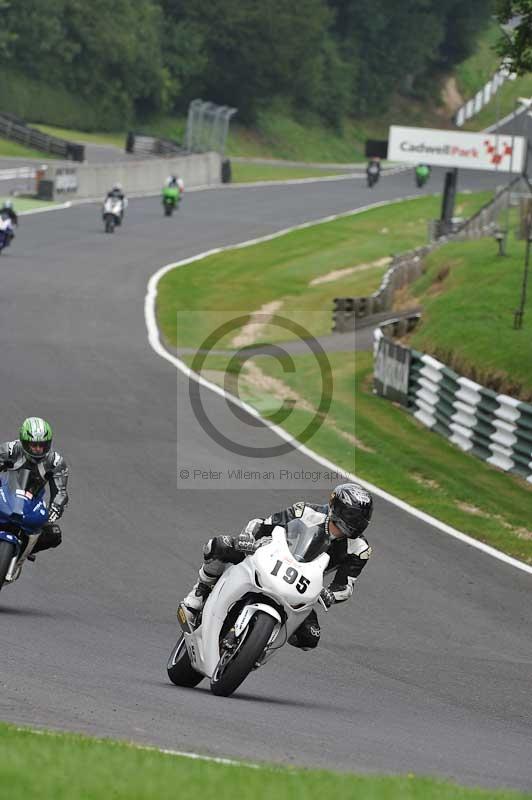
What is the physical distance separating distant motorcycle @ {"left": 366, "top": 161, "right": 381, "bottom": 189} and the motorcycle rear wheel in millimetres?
66222

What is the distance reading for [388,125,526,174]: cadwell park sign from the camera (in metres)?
49.7

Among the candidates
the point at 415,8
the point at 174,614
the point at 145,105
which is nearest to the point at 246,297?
the point at 174,614

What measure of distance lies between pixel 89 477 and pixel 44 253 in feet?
84.6

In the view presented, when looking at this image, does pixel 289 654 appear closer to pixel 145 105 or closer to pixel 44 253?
pixel 44 253

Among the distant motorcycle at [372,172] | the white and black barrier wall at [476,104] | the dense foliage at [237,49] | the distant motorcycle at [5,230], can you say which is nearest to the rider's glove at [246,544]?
the distant motorcycle at [5,230]

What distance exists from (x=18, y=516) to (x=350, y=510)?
11.8 ft

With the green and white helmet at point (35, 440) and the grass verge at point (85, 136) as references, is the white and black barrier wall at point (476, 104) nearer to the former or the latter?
the grass verge at point (85, 136)

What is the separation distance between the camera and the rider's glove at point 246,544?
9.74 meters

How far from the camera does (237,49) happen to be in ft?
337

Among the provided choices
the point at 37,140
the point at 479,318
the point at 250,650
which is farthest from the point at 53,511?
the point at 37,140

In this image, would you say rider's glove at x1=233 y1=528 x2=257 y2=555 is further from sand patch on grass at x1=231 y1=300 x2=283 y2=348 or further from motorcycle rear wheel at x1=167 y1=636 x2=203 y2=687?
sand patch on grass at x1=231 y1=300 x2=283 y2=348

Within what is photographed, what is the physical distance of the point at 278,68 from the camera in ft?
340

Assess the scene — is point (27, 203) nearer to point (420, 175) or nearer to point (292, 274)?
point (292, 274)

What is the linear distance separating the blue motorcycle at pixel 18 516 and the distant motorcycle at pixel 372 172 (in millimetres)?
64106
